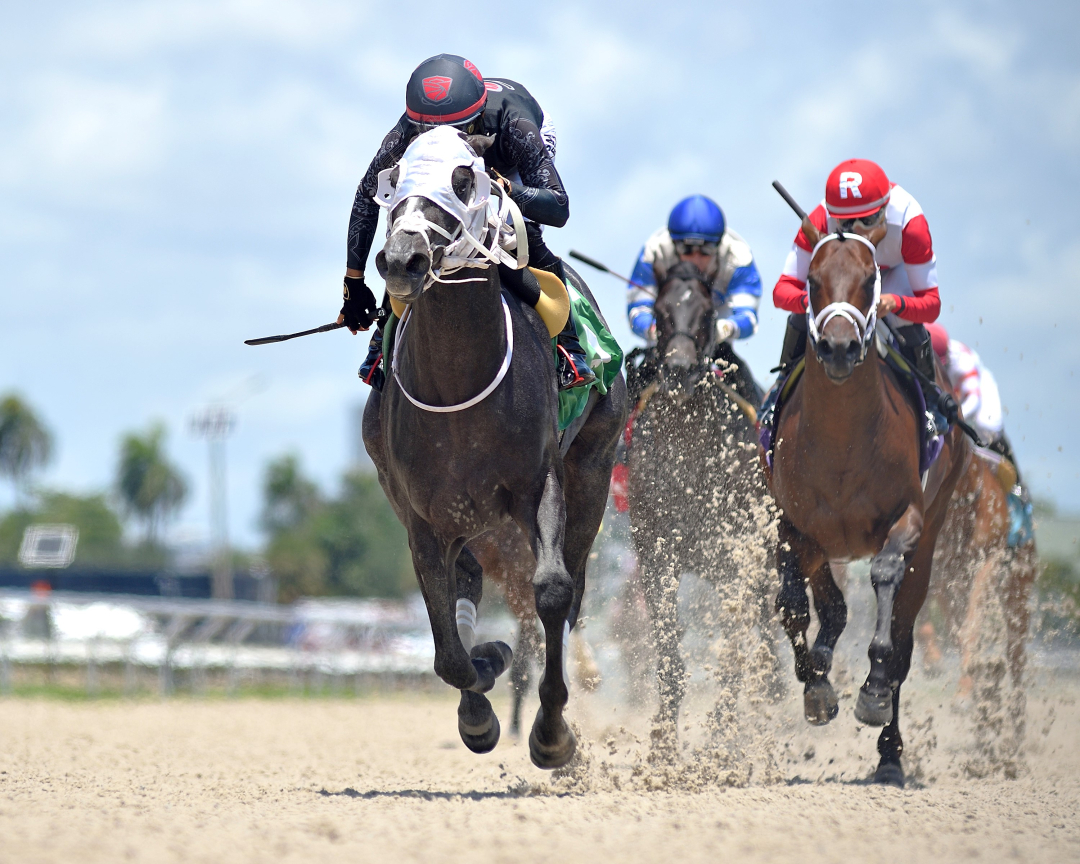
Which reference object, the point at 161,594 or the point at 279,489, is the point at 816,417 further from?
the point at 279,489

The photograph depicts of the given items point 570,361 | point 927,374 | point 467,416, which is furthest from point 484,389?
point 927,374

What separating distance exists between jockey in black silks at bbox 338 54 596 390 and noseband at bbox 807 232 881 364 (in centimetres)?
125

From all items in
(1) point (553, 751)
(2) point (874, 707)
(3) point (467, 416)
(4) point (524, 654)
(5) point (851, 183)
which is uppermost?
(5) point (851, 183)

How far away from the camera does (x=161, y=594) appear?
45.6 m

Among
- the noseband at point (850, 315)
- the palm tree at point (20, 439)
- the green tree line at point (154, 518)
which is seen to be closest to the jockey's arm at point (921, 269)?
the noseband at point (850, 315)

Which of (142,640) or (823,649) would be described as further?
(142,640)

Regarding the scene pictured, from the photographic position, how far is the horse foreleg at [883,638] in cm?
654

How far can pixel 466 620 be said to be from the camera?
22.0ft

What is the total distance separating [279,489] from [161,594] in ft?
190

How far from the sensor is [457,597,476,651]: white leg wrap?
666 cm

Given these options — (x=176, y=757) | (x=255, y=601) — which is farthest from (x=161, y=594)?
→ (x=176, y=757)

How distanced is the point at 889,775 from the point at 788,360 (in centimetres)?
250

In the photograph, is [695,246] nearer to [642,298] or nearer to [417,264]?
[642,298]

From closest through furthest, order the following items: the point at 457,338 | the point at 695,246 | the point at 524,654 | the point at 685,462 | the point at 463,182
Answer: the point at 463,182
the point at 457,338
the point at 685,462
the point at 695,246
the point at 524,654
